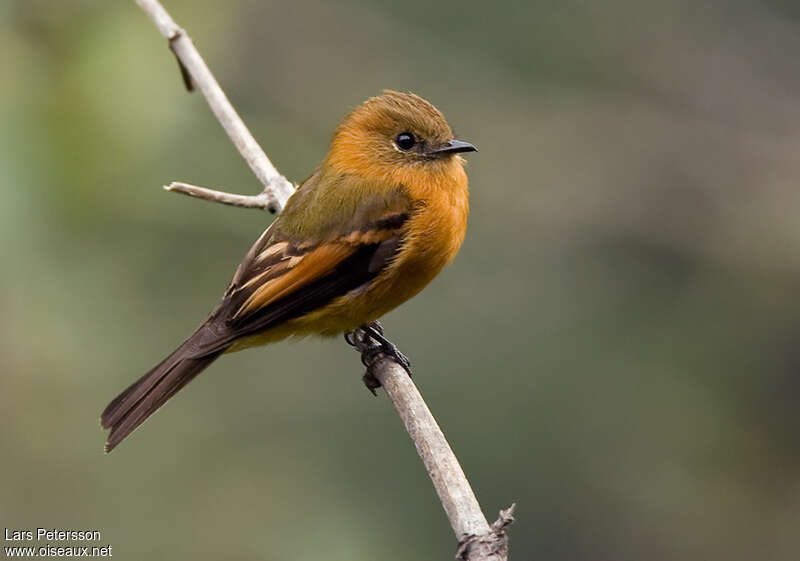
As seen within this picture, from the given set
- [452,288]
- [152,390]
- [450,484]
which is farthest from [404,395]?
[452,288]

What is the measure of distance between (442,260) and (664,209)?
6.26ft

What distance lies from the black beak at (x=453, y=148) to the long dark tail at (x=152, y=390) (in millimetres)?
1154

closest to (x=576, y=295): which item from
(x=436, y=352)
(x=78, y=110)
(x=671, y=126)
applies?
(x=436, y=352)

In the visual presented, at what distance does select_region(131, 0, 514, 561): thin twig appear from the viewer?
2.63 metres

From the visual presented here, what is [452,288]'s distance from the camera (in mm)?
5195

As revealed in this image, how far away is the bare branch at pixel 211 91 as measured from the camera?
4.07m

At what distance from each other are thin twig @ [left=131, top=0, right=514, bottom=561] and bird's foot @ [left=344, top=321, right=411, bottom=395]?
29mm

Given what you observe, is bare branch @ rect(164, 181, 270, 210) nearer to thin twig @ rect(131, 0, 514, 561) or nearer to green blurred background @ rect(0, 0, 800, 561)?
thin twig @ rect(131, 0, 514, 561)

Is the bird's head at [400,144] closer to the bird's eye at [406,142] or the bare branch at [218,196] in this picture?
the bird's eye at [406,142]

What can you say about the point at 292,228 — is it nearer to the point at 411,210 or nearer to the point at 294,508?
the point at 411,210

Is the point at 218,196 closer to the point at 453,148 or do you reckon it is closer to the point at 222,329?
the point at 222,329

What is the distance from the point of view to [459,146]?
420cm

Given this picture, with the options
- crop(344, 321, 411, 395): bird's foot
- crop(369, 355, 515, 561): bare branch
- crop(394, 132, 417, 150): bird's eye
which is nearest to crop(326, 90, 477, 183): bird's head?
crop(394, 132, 417, 150): bird's eye

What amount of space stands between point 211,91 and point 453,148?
95 cm
